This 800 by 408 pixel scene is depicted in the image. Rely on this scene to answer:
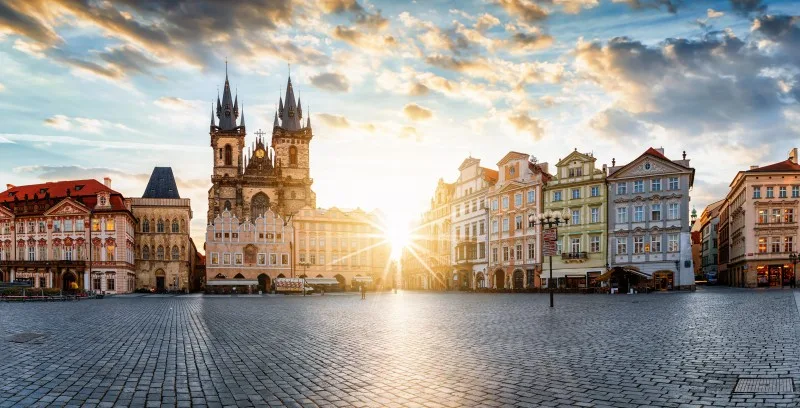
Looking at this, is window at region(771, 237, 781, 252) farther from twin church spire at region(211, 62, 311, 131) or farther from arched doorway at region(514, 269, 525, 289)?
twin church spire at region(211, 62, 311, 131)

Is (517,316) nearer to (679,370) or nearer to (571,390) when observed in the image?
(679,370)

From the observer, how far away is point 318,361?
12.7m

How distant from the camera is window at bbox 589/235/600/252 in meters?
63.4

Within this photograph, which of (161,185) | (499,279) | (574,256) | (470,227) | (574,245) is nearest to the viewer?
(574,256)

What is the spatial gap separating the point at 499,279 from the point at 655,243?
62.8 ft

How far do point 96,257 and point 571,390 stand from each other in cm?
8375

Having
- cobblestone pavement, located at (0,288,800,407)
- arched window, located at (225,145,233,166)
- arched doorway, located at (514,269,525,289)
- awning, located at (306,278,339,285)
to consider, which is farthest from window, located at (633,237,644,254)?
arched window, located at (225,145,233,166)

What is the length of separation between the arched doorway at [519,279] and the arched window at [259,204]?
171 ft

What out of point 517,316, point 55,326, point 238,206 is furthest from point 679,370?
point 238,206

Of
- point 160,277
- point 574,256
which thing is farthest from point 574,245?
point 160,277

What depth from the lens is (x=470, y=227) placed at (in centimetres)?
7969

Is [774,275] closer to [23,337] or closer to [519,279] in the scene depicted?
[519,279]

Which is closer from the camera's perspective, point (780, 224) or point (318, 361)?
point (318, 361)

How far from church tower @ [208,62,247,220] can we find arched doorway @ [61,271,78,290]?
88.9ft
